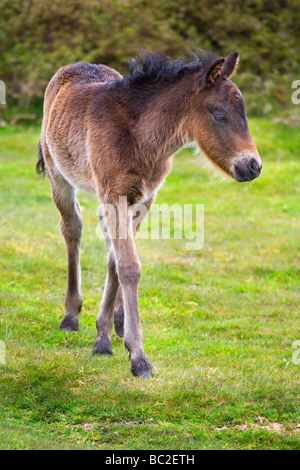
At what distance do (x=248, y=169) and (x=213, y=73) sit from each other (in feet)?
2.89

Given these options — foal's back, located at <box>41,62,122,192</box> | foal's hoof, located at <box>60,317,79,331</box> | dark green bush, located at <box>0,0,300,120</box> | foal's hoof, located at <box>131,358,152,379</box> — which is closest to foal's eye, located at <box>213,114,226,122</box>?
foal's back, located at <box>41,62,122,192</box>

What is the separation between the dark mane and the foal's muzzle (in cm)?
101

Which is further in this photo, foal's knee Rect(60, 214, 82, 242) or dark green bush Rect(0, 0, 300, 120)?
dark green bush Rect(0, 0, 300, 120)

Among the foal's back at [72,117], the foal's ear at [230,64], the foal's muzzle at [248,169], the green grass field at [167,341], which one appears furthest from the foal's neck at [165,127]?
the green grass field at [167,341]

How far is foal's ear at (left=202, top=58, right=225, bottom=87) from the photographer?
16.5ft

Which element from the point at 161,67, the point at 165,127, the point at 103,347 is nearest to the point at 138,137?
the point at 165,127

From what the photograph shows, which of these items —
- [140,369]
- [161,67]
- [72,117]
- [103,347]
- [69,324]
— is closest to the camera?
[140,369]

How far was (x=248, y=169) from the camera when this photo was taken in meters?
5.02

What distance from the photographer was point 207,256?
9648mm

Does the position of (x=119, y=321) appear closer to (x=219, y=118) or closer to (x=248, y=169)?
(x=248, y=169)

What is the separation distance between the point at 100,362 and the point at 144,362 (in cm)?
61

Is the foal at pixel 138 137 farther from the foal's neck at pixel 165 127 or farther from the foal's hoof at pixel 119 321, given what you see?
the foal's hoof at pixel 119 321

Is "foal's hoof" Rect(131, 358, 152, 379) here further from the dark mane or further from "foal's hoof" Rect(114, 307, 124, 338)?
the dark mane

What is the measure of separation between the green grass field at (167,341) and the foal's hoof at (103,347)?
0.11 meters
